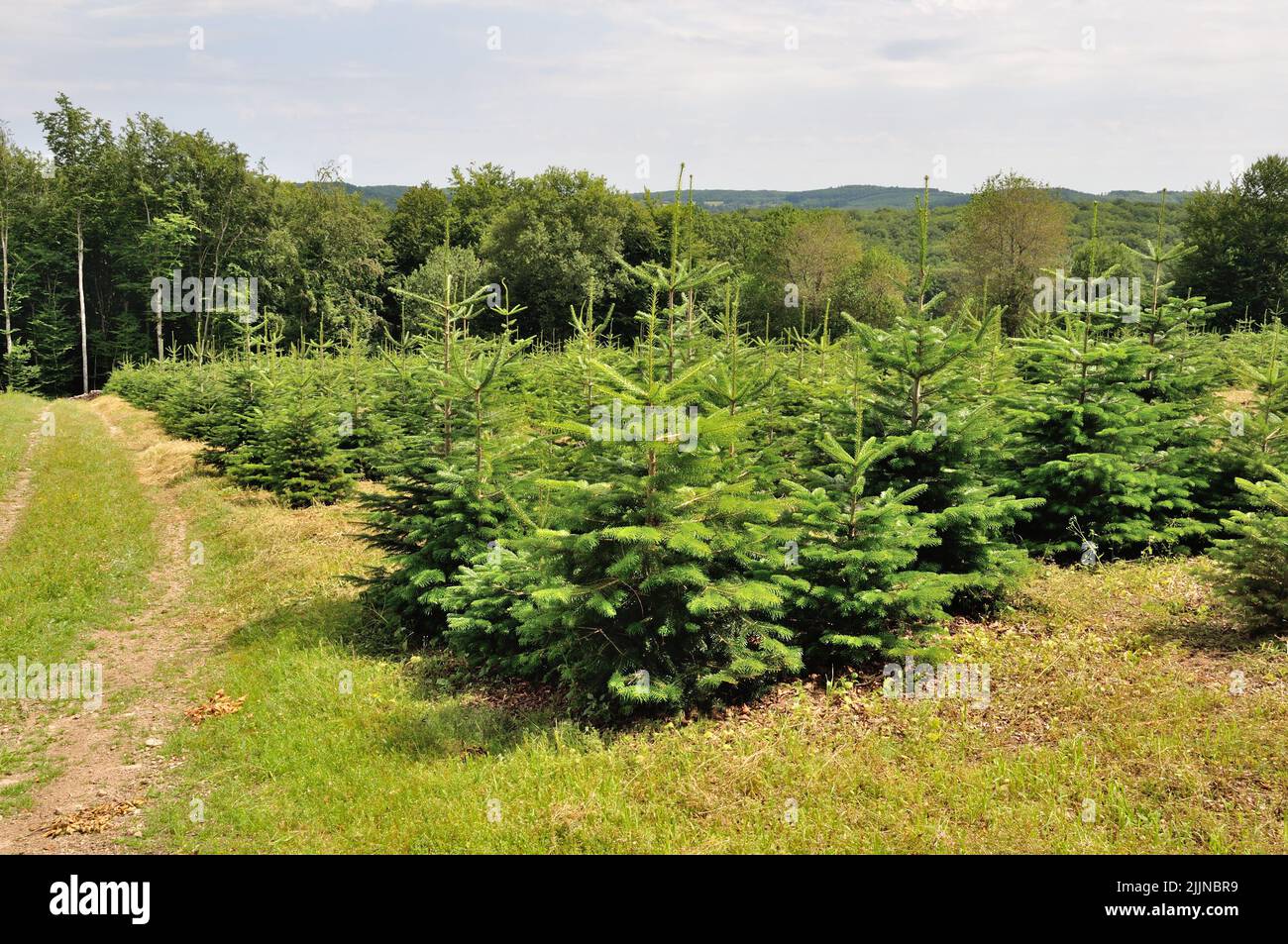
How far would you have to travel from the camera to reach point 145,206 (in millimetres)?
56031

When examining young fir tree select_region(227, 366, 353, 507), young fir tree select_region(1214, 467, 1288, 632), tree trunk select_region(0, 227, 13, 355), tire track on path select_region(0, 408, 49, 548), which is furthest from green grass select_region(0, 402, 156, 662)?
tree trunk select_region(0, 227, 13, 355)

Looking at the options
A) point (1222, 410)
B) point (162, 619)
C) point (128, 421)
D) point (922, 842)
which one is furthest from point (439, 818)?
point (128, 421)

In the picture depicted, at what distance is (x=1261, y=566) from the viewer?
26.2 feet

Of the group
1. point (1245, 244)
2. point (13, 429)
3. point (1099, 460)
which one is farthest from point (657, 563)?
point (1245, 244)

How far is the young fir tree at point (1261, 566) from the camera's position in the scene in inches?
308

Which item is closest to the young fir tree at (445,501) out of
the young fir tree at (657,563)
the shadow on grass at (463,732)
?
the shadow on grass at (463,732)

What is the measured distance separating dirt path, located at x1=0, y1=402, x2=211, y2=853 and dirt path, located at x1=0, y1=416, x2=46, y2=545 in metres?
4.31

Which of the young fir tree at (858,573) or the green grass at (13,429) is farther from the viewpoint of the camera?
the green grass at (13,429)

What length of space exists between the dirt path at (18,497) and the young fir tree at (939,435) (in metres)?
15.7

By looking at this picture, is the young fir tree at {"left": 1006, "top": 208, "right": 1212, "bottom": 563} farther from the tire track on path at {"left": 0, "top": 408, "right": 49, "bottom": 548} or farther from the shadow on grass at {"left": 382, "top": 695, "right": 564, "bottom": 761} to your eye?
the tire track on path at {"left": 0, "top": 408, "right": 49, "bottom": 548}

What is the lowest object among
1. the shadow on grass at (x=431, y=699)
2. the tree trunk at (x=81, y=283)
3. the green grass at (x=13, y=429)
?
the shadow on grass at (x=431, y=699)

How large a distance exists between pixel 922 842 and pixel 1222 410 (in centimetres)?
992

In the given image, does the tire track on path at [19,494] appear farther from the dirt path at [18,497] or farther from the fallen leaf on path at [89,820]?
the fallen leaf on path at [89,820]

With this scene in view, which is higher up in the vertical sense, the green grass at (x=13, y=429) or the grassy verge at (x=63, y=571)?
the green grass at (x=13, y=429)
